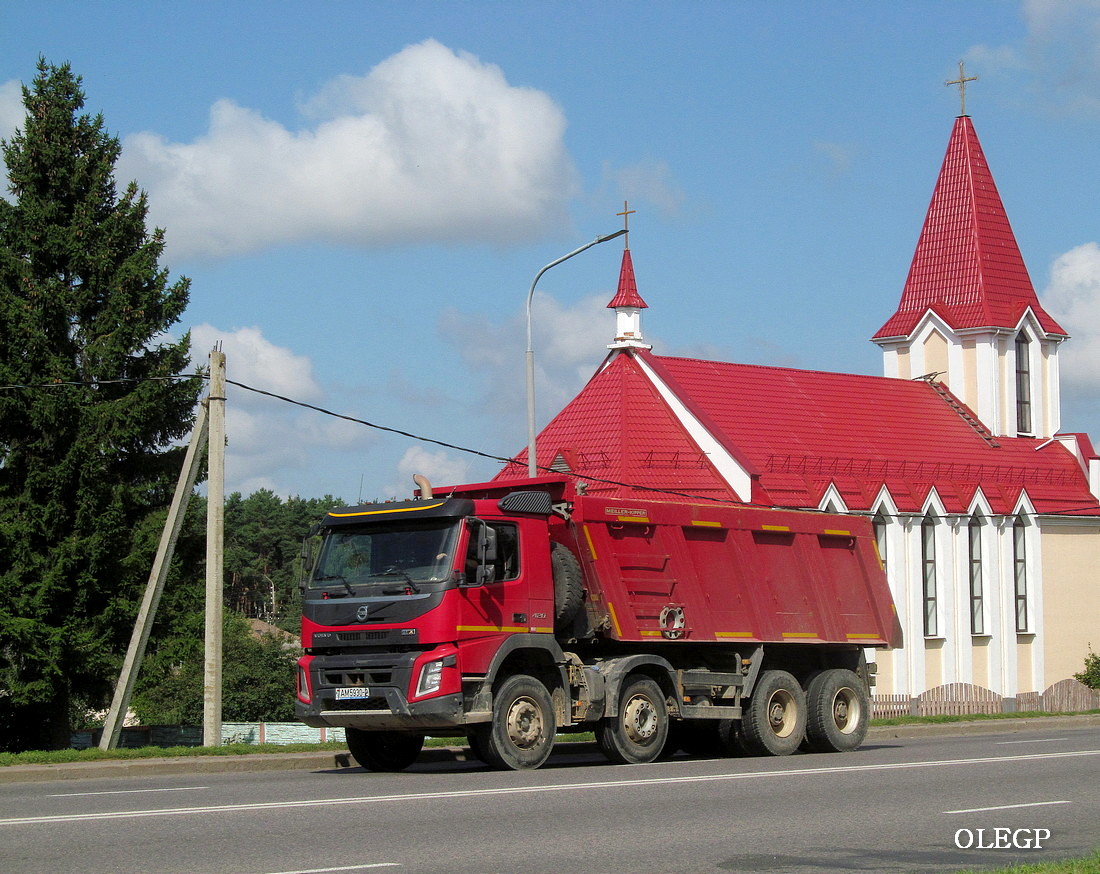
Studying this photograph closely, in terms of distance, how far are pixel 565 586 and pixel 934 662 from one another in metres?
32.5

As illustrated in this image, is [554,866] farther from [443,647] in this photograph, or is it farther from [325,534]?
[325,534]

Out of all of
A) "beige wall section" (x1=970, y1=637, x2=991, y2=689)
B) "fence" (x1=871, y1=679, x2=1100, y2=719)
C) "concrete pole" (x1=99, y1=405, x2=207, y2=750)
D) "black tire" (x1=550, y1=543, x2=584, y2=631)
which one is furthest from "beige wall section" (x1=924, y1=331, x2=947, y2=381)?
"black tire" (x1=550, y1=543, x2=584, y2=631)

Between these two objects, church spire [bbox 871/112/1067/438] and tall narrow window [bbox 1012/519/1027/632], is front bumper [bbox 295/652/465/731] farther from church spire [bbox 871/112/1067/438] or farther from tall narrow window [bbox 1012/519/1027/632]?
church spire [bbox 871/112/1067/438]

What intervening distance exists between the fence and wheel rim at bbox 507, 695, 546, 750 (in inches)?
851

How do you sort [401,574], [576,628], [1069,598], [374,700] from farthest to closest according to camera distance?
[1069,598], [576,628], [401,574], [374,700]

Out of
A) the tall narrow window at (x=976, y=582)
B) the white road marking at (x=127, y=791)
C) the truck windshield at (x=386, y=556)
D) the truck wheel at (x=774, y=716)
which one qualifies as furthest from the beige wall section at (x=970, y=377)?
the white road marking at (x=127, y=791)

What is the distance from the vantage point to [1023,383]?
55438 millimetres

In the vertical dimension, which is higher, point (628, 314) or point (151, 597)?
point (628, 314)

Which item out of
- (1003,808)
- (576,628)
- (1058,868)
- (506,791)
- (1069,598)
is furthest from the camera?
(1069,598)

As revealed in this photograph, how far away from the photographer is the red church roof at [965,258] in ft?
178

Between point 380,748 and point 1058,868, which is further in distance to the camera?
point 380,748

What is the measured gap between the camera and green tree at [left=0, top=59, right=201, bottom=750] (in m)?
36.2

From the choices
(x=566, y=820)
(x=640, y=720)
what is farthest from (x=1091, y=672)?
(x=566, y=820)

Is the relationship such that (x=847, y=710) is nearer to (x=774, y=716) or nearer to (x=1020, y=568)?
(x=774, y=716)
